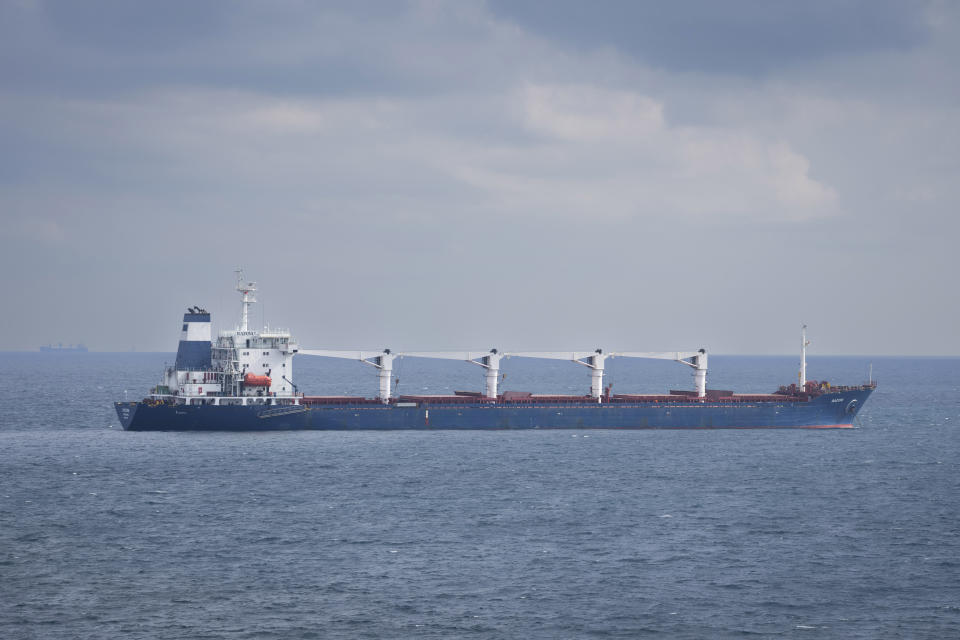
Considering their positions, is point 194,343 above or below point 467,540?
above

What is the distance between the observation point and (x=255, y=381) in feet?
306

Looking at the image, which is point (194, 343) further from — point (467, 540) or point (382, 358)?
point (467, 540)

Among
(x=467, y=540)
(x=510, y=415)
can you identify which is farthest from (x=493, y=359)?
(x=467, y=540)

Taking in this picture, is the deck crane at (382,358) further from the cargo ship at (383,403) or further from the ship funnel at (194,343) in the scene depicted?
the ship funnel at (194,343)

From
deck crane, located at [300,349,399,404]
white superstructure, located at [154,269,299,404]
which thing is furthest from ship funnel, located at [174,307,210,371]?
deck crane, located at [300,349,399,404]

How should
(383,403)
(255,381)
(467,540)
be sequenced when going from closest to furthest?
1. (467,540)
2. (255,381)
3. (383,403)

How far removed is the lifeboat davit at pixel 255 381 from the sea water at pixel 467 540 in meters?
5.51

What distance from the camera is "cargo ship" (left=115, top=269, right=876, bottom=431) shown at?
93125 millimetres

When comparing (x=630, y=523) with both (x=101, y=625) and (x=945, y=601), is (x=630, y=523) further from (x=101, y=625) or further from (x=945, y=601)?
(x=101, y=625)

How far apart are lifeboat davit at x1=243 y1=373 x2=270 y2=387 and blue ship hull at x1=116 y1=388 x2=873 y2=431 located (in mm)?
2525

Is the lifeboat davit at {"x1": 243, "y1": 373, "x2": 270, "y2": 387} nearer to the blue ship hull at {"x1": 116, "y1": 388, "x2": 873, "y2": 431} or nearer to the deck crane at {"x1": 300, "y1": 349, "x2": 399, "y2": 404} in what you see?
the blue ship hull at {"x1": 116, "y1": 388, "x2": 873, "y2": 431}

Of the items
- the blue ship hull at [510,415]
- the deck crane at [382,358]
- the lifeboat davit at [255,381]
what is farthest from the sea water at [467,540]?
the deck crane at [382,358]

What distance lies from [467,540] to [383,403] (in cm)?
4718

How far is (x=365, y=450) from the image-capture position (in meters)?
86.4
